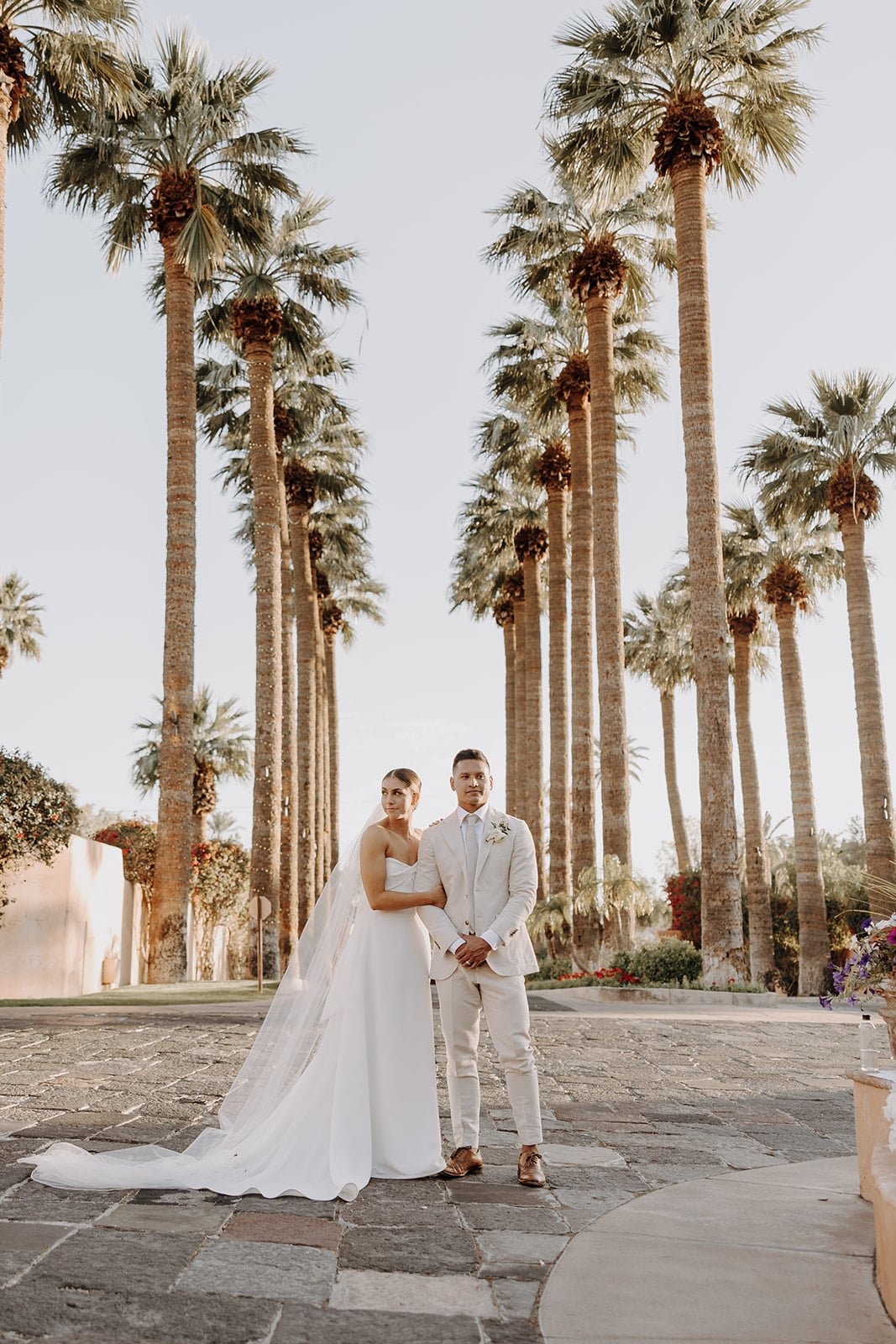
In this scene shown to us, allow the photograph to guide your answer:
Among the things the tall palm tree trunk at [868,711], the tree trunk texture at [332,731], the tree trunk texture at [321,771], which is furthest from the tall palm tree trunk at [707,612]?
the tree trunk texture at [332,731]

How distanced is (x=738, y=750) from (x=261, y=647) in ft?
49.7

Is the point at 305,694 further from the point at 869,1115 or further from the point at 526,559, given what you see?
the point at 869,1115

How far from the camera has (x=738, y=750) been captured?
34.0 meters

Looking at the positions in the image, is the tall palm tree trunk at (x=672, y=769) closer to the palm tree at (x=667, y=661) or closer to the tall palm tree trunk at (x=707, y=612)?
the palm tree at (x=667, y=661)

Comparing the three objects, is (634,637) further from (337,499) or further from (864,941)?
(864,941)

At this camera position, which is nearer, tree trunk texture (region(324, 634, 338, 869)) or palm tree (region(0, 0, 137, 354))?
palm tree (region(0, 0, 137, 354))

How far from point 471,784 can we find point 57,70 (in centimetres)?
1687

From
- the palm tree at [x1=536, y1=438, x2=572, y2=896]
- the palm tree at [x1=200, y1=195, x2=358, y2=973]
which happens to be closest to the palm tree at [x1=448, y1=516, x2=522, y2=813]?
the palm tree at [x1=536, y1=438, x2=572, y2=896]

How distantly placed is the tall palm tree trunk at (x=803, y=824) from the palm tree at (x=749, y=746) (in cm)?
139

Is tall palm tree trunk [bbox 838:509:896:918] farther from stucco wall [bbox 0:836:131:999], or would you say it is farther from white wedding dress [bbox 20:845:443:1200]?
white wedding dress [bbox 20:845:443:1200]

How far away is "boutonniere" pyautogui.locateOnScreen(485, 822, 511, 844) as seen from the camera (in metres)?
6.24

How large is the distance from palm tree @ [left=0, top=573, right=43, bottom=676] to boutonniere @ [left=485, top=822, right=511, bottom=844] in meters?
38.5

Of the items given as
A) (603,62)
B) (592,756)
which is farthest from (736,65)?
(592,756)

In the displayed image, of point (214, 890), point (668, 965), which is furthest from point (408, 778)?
point (214, 890)
